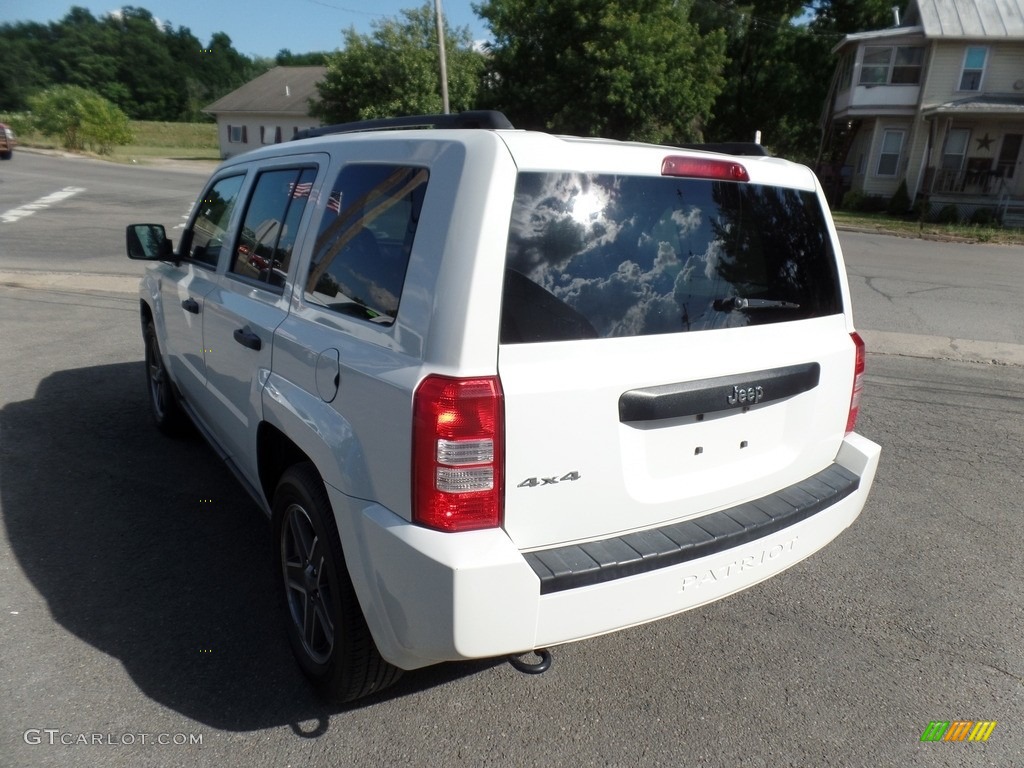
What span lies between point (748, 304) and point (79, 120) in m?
48.4

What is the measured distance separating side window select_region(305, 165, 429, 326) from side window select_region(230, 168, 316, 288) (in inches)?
11.1

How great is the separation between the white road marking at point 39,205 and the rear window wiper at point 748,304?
57.4 ft

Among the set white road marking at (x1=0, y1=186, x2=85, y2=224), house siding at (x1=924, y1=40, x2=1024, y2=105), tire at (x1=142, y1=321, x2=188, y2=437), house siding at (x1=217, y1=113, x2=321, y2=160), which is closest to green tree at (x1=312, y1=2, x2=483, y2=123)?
white road marking at (x1=0, y1=186, x2=85, y2=224)

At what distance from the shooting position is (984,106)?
82.8 ft

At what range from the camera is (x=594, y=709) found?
265cm

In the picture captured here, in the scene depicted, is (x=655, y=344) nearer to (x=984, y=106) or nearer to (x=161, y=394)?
(x=161, y=394)

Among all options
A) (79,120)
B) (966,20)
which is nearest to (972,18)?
(966,20)

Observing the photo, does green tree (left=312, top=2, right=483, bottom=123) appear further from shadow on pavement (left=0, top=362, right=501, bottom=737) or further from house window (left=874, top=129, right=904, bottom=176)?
shadow on pavement (left=0, top=362, right=501, bottom=737)

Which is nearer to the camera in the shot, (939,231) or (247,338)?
(247,338)

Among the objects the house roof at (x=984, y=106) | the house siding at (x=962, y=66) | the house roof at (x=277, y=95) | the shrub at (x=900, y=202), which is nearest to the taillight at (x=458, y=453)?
the shrub at (x=900, y=202)

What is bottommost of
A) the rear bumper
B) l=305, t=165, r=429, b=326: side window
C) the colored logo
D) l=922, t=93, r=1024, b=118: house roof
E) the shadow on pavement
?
the shadow on pavement

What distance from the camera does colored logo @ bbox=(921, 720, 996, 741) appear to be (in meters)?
2.58

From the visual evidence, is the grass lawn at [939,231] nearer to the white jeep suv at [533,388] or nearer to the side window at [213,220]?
the white jeep suv at [533,388]

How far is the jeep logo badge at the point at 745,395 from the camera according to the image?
8.01 feet
